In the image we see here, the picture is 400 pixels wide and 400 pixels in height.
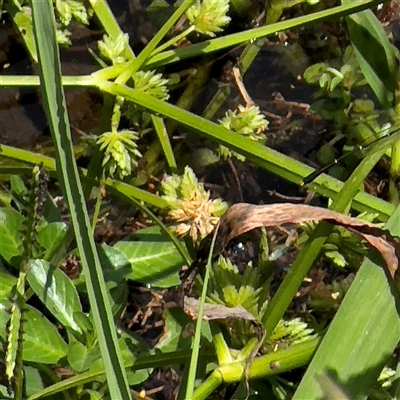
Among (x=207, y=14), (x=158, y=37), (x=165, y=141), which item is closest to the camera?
(x=158, y=37)

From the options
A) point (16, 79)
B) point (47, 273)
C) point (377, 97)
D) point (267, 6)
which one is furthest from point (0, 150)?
point (377, 97)

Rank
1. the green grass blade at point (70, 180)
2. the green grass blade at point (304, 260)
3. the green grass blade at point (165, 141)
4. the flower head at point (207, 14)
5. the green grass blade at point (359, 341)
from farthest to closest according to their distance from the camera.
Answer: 1. the green grass blade at point (165, 141)
2. the flower head at point (207, 14)
3. the green grass blade at point (304, 260)
4. the green grass blade at point (359, 341)
5. the green grass blade at point (70, 180)

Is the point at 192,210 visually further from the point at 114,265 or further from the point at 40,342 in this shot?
the point at 40,342

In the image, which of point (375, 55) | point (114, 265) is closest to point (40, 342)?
point (114, 265)

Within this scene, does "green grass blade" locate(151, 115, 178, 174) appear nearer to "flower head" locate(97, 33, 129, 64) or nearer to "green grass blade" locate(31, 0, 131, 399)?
"flower head" locate(97, 33, 129, 64)

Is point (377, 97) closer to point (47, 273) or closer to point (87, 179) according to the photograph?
point (87, 179)

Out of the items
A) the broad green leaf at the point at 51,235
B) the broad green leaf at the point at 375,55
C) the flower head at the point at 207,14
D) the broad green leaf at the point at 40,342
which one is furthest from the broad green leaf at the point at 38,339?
the broad green leaf at the point at 375,55

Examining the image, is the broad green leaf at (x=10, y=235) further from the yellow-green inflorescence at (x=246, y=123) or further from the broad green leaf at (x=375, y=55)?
the broad green leaf at (x=375, y=55)
